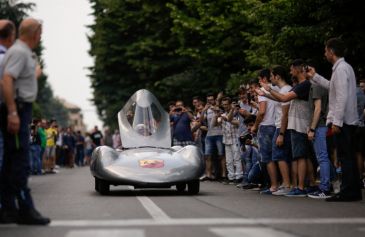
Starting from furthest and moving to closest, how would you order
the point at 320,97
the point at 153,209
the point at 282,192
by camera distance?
the point at 282,192 < the point at 320,97 < the point at 153,209

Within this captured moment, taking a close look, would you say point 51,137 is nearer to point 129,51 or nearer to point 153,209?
point 129,51

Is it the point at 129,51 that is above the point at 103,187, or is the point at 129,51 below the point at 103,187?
above

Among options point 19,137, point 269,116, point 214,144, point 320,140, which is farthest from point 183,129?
point 19,137

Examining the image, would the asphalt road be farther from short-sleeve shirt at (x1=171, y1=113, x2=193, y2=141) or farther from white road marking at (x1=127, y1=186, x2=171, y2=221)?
short-sleeve shirt at (x1=171, y1=113, x2=193, y2=141)

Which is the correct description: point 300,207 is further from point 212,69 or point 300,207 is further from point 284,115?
point 212,69

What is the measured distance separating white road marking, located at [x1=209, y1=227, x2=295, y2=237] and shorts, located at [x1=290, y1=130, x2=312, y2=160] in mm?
5400

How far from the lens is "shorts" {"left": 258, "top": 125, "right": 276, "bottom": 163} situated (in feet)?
50.4

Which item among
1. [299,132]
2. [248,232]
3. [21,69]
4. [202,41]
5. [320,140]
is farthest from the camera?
[202,41]

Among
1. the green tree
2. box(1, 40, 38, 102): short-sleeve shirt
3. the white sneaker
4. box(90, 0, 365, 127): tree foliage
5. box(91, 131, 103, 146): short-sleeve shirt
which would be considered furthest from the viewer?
box(91, 131, 103, 146): short-sleeve shirt

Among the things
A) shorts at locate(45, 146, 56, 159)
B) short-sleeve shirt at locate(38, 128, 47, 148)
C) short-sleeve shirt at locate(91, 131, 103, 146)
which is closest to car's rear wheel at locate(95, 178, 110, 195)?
short-sleeve shirt at locate(38, 128, 47, 148)

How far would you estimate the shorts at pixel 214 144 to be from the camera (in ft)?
70.7

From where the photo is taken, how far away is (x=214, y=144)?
21.8 m

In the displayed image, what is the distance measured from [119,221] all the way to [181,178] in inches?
208

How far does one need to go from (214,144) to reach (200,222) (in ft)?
40.7
